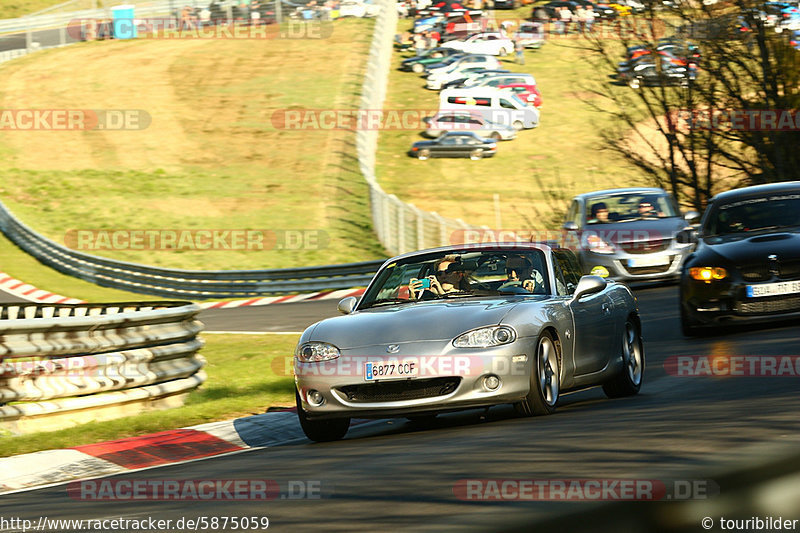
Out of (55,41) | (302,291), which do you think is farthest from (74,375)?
(55,41)

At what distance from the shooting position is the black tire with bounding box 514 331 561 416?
27.7ft

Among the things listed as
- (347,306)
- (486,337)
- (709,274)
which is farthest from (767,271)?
(486,337)

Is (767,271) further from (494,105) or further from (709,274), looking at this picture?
(494,105)

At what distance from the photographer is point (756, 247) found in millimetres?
13375

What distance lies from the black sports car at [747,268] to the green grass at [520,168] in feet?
55.8

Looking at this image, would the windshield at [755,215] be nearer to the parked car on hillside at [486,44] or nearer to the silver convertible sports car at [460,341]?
the silver convertible sports car at [460,341]

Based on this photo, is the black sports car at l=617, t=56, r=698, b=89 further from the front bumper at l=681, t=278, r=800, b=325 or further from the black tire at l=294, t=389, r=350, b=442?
the black tire at l=294, t=389, r=350, b=442

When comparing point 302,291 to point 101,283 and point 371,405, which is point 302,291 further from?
point 371,405

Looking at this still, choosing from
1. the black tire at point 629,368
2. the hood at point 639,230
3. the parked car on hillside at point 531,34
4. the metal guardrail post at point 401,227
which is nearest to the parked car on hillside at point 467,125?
the parked car on hillside at point 531,34

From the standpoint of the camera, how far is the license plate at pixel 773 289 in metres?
13.1

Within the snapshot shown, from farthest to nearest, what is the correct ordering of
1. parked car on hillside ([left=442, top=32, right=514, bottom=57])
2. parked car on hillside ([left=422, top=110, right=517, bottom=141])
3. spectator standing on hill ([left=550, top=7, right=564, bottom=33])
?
spectator standing on hill ([left=550, top=7, right=564, bottom=33]) → parked car on hillside ([left=442, top=32, right=514, bottom=57]) → parked car on hillside ([left=422, top=110, right=517, bottom=141])

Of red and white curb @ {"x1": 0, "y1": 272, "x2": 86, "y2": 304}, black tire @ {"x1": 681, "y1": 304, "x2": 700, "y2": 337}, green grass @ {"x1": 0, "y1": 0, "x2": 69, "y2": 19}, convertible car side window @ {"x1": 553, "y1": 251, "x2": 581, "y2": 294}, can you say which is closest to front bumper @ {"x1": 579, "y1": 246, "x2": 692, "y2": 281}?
black tire @ {"x1": 681, "y1": 304, "x2": 700, "y2": 337}

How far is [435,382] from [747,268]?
20.0 ft

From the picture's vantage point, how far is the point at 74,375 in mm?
9734
